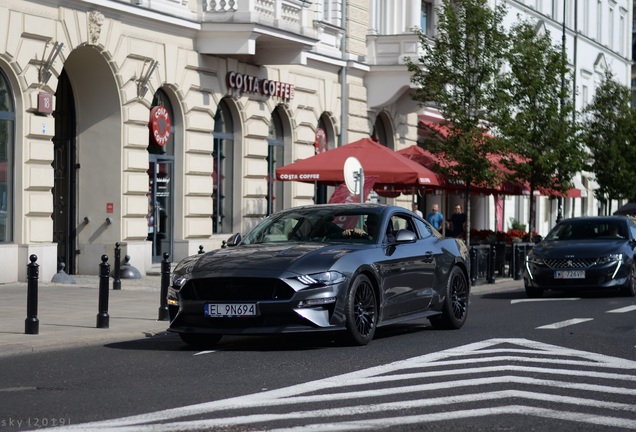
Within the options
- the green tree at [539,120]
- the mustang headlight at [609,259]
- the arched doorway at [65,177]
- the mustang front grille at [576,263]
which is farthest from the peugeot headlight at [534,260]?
the green tree at [539,120]

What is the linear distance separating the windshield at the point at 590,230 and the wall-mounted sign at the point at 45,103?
9195mm

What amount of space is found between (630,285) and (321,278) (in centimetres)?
1235

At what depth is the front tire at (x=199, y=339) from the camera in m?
13.6

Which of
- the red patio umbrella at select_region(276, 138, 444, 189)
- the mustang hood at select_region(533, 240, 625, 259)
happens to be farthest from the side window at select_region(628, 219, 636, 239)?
the red patio umbrella at select_region(276, 138, 444, 189)

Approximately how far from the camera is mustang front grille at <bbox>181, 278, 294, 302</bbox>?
42.0 ft

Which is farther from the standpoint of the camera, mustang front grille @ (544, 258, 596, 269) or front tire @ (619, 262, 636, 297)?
front tire @ (619, 262, 636, 297)

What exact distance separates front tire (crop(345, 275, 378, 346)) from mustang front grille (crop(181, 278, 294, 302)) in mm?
710

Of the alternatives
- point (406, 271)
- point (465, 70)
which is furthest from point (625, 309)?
point (465, 70)

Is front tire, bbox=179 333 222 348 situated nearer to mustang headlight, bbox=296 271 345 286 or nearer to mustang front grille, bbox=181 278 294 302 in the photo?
mustang front grille, bbox=181 278 294 302

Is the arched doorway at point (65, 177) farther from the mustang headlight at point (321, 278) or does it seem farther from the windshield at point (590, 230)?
the mustang headlight at point (321, 278)

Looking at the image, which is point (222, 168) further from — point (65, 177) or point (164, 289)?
point (164, 289)

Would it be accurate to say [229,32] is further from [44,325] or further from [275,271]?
[275,271]

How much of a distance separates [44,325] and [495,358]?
18.9ft

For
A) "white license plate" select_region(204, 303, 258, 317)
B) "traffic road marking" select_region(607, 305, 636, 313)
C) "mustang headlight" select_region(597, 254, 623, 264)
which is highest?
"mustang headlight" select_region(597, 254, 623, 264)
